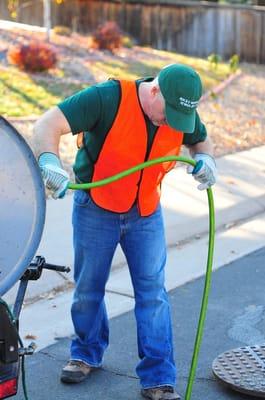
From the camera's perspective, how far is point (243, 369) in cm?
492

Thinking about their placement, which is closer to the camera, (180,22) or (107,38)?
(107,38)

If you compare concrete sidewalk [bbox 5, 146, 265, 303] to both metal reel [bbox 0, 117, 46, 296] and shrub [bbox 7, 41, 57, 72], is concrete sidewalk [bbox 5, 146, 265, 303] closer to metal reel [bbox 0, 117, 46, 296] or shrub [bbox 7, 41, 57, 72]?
metal reel [bbox 0, 117, 46, 296]

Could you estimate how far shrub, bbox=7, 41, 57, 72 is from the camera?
45.5 feet

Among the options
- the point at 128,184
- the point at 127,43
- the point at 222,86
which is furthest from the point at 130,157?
the point at 127,43

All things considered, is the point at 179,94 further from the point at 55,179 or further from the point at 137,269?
the point at 137,269

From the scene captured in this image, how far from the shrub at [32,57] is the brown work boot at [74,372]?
31.1 ft

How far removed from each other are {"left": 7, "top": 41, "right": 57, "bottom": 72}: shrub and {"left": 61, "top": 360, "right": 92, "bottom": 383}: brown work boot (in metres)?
9.48

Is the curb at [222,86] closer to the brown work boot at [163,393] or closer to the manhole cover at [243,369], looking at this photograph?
the manhole cover at [243,369]

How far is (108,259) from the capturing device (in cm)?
459

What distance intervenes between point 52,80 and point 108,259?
31.3ft

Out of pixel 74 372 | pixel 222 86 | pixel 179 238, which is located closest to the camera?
pixel 74 372

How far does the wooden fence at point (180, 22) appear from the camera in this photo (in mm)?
19469

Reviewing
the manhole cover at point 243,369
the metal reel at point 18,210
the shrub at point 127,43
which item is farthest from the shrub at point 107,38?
the metal reel at point 18,210

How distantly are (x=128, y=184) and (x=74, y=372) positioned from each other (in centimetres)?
108
